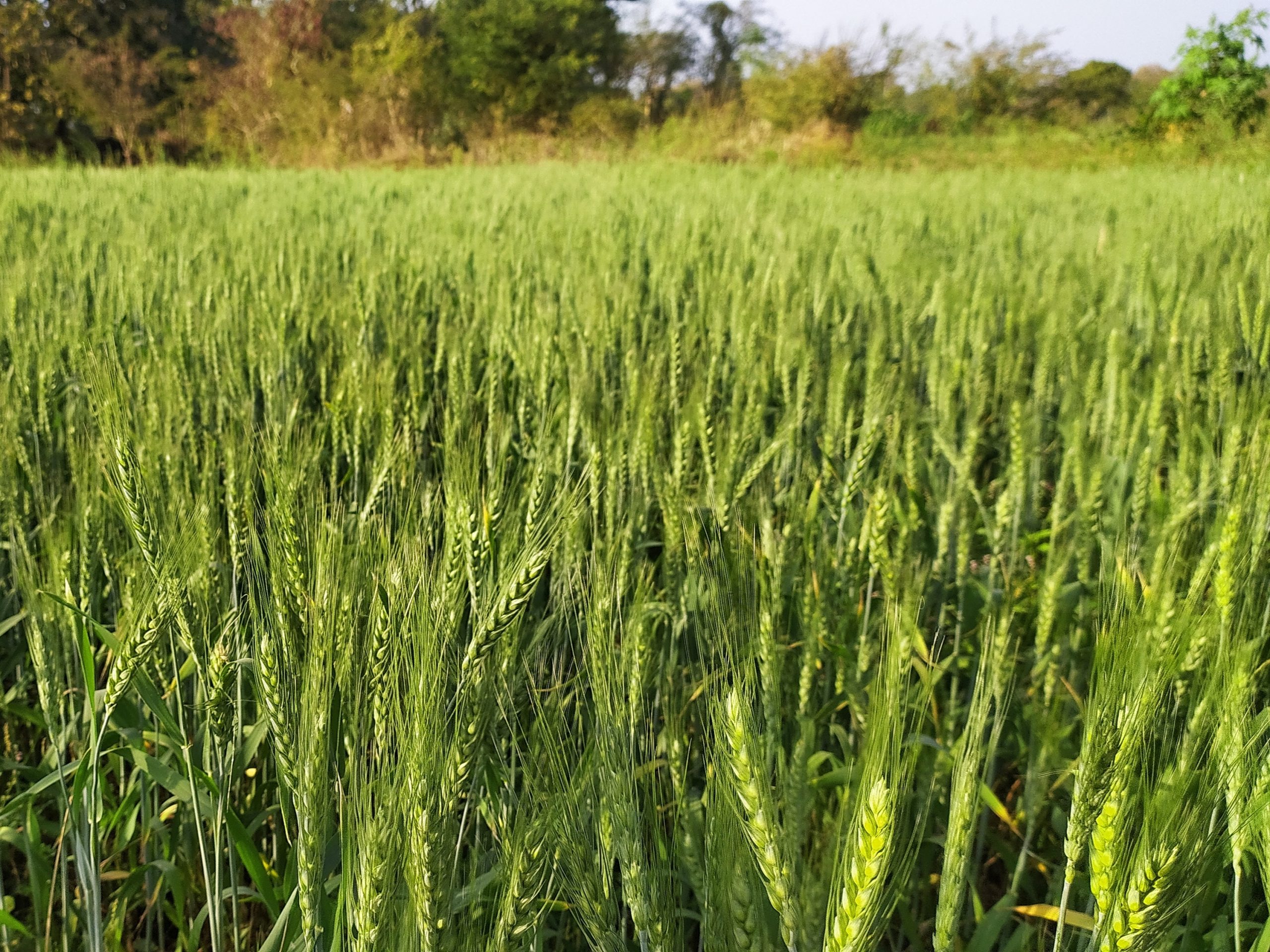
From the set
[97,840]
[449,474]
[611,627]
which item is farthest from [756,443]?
[97,840]

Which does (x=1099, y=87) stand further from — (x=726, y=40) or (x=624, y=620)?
(x=624, y=620)

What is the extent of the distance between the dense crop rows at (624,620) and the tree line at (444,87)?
1324cm

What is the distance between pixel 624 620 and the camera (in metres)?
1.05

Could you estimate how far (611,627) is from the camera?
31.4 inches

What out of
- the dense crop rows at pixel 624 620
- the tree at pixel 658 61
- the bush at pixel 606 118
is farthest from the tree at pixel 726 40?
the dense crop rows at pixel 624 620

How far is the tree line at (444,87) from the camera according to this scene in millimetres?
15172

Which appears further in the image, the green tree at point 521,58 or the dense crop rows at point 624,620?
the green tree at point 521,58

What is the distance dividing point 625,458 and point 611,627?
0.59m

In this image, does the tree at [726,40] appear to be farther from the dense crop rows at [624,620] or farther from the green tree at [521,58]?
the dense crop rows at [624,620]

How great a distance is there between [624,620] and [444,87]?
21.4 meters

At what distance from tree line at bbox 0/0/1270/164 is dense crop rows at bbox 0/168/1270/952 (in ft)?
43.4

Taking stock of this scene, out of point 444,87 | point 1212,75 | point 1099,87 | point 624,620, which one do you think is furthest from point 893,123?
point 624,620

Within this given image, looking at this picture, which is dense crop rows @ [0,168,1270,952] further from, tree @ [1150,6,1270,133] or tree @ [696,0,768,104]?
tree @ [696,0,768,104]

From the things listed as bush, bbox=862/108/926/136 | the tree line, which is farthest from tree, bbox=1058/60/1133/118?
bush, bbox=862/108/926/136
